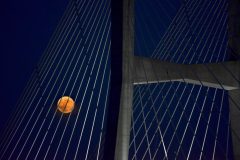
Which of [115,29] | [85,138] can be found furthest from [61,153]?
[115,29]

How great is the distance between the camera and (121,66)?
625 centimetres

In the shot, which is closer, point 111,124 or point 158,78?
point 111,124

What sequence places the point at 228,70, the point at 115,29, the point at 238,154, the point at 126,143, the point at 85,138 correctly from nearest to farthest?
the point at 126,143
the point at 115,29
the point at 228,70
the point at 238,154
the point at 85,138

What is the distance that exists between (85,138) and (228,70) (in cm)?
3523

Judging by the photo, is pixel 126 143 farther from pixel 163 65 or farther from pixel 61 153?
pixel 61 153

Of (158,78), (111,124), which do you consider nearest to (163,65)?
(158,78)

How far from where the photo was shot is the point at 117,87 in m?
6.19

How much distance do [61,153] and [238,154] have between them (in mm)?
36247

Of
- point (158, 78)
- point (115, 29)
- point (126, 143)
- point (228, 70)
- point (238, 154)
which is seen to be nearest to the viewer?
point (126, 143)

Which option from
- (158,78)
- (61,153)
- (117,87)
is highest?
(61,153)

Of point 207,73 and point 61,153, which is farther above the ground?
point 61,153

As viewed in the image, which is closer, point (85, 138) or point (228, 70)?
point (228, 70)

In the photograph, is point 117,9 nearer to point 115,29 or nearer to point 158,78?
point 115,29

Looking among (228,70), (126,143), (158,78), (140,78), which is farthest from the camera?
(228,70)
